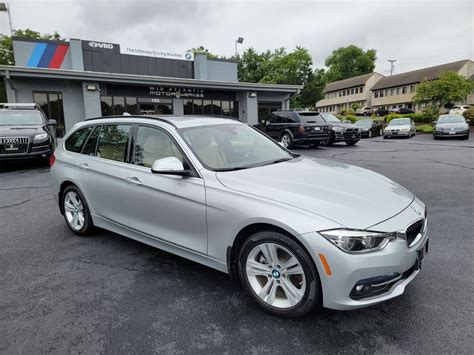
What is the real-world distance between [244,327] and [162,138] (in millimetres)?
2003

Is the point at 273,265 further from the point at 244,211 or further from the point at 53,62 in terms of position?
the point at 53,62

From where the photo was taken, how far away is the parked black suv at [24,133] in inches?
380

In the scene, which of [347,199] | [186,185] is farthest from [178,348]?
[347,199]

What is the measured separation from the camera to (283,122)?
49.2ft

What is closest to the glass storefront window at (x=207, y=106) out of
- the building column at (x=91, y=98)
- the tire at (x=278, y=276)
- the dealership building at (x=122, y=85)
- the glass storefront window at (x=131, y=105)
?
the dealership building at (x=122, y=85)

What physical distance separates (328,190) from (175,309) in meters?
1.60

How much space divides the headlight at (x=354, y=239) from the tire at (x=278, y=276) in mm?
239

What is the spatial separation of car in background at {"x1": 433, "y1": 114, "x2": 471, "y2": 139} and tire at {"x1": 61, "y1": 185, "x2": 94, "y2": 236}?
2145cm

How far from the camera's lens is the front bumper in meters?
2.21

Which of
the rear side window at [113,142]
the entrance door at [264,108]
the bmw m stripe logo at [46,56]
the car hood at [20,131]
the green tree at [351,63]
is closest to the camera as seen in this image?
the rear side window at [113,142]

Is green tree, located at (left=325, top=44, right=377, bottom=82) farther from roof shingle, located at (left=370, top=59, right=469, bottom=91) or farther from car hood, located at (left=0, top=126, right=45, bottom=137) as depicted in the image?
car hood, located at (left=0, top=126, right=45, bottom=137)

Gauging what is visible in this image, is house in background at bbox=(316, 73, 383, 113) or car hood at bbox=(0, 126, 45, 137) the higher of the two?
house in background at bbox=(316, 73, 383, 113)

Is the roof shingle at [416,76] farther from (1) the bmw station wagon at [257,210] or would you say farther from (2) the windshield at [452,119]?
(1) the bmw station wagon at [257,210]

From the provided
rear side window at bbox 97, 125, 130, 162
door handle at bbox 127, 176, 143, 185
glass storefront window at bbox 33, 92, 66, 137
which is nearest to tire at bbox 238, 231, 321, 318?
door handle at bbox 127, 176, 143, 185
